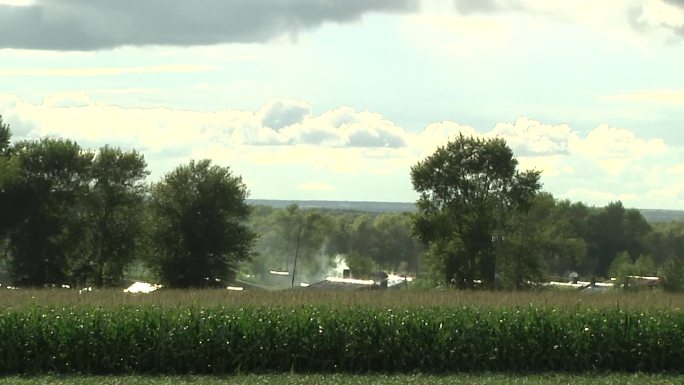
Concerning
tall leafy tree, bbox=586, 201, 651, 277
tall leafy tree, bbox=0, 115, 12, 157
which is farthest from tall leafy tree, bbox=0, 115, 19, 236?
tall leafy tree, bbox=586, 201, 651, 277

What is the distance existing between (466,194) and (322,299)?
40.5 m

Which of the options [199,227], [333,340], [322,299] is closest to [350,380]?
[333,340]

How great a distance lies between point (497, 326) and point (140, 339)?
8.42m

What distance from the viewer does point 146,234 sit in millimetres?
66250

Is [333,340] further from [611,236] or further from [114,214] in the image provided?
[611,236]

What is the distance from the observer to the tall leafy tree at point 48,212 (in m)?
65.1

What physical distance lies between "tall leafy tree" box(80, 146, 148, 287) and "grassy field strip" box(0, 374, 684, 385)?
45088 mm

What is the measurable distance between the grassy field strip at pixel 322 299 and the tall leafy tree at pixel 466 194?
36.1 m

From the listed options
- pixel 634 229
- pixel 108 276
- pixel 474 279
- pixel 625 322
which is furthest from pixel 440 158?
pixel 634 229

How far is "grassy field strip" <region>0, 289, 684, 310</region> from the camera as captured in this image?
91.0 ft

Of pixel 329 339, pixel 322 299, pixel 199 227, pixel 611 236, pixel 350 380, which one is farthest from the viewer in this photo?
pixel 611 236

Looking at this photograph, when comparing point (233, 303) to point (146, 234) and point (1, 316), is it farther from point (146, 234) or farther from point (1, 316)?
point (146, 234)

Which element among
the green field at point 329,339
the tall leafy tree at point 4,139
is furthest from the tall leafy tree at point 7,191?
the green field at point 329,339

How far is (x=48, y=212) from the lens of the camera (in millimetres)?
66000
